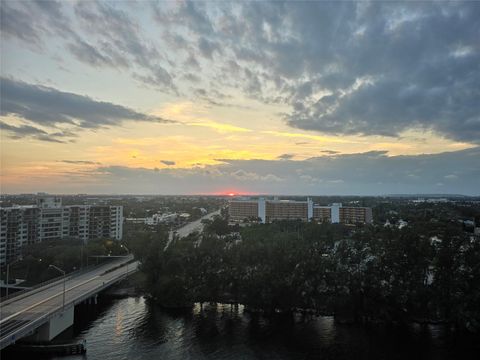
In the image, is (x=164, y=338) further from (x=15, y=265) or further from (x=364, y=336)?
(x=15, y=265)

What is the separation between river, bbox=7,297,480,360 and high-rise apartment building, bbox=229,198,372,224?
3332 cm

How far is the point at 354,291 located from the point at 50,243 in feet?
60.9

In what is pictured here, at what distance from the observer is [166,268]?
17.1m

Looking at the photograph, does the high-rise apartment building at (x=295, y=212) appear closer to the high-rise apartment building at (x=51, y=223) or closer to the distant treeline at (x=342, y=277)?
the high-rise apartment building at (x=51, y=223)

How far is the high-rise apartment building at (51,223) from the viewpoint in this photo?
22.8m

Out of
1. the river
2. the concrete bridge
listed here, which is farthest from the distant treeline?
the concrete bridge

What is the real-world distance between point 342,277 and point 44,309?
36.3 feet

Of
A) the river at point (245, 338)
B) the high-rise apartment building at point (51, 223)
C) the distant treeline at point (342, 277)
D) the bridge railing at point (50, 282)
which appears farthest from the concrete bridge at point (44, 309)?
the high-rise apartment building at point (51, 223)

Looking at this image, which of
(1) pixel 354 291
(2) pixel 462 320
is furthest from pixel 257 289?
(2) pixel 462 320

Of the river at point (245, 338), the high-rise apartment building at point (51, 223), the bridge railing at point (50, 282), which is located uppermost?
the high-rise apartment building at point (51, 223)

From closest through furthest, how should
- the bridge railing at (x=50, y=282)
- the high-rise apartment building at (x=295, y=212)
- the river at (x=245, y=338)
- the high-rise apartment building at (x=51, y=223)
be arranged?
the river at (x=245, y=338)
the bridge railing at (x=50, y=282)
the high-rise apartment building at (x=51, y=223)
the high-rise apartment building at (x=295, y=212)

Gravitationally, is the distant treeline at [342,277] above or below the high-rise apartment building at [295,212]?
below

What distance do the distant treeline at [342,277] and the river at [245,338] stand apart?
623mm

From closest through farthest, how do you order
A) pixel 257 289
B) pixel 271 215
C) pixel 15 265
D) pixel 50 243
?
pixel 257 289
pixel 15 265
pixel 50 243
pixel 271 215
